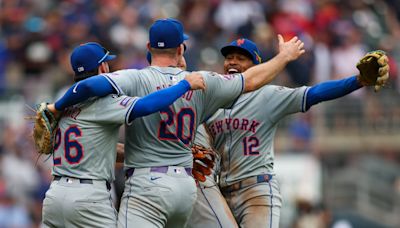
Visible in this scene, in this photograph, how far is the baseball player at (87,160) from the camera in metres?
8.43

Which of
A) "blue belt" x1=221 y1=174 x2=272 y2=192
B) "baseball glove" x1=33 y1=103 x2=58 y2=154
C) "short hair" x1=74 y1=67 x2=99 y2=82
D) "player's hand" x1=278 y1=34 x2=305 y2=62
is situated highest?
"player's hand" x1=278 y1=34 x2=305 y2=62

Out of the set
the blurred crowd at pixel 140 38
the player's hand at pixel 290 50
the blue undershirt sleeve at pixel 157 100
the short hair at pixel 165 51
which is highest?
the blurred crowd at pixel 140 38

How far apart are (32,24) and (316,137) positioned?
5.67 meters

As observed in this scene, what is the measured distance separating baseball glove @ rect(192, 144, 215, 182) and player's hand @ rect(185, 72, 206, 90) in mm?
883

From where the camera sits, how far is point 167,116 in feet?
28.1

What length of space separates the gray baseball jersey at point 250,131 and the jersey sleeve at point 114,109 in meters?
1.42

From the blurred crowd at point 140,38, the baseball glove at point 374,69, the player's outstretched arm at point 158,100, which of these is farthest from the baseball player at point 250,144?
the blurred crowd at point 140,38

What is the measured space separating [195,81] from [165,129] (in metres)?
0.46

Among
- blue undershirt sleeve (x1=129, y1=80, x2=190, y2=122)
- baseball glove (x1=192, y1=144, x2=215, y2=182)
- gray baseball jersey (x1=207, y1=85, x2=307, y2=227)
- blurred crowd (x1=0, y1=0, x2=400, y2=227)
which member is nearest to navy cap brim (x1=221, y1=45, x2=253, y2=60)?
gray baseball jersey (x1=207, y1=85, x2=307, y2=227)

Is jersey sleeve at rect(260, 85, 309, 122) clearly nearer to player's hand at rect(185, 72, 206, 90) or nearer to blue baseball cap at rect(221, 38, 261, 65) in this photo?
blue baseball cap at rect(221, 38, 261, 65)

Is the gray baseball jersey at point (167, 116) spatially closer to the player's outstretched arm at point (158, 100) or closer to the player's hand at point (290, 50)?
the player's outstretched arm at point (158, 100)

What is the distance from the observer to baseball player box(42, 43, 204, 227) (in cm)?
843

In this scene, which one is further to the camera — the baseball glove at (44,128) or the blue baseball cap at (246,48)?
the blue baseball cap at (246,48)

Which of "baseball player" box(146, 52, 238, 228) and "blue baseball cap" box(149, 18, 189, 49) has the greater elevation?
"blue baseball cap" box(149, 18, 189, 49)
